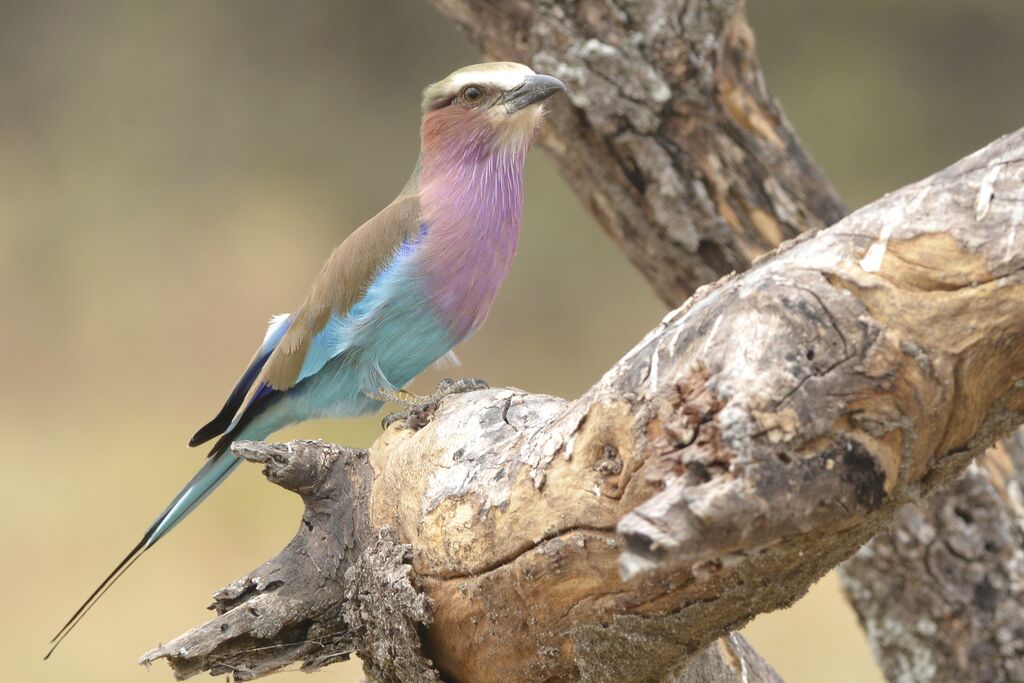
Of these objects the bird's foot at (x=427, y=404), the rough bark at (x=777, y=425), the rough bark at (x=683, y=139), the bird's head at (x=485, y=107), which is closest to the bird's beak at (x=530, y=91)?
the bird's head at (x=485, y=107)

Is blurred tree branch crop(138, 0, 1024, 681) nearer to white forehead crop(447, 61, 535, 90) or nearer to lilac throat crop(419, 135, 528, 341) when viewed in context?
lilac throat crop(419, 135, 528, 341)

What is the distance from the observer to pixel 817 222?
2215 millimetres

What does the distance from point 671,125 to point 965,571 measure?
0.97m

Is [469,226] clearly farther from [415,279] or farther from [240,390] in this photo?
[240,390]

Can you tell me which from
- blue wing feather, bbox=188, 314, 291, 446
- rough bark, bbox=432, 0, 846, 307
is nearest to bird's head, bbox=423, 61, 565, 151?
rough bark, bbox=432, 0, 846, 307

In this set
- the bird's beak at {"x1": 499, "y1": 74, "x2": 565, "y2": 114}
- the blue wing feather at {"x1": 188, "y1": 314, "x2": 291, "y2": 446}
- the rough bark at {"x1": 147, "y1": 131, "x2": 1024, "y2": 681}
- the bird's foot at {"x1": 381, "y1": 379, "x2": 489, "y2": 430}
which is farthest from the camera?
the blue wing feather at {"x1": 188, "y1": 314, "x2": 291, "y2": 446}

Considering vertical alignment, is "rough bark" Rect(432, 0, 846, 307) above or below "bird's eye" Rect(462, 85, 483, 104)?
below

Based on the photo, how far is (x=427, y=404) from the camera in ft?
5.46

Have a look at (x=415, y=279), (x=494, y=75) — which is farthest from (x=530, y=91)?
(x=415, y=279)

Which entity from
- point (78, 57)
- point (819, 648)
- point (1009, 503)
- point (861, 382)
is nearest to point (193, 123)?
point (78, 57)

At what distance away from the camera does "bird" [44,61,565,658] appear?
6.44ft

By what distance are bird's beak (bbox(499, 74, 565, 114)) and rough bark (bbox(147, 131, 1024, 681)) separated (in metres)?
0.89

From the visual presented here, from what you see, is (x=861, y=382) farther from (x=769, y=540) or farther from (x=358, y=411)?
(x=358, y=411)

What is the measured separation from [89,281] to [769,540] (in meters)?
4.68
